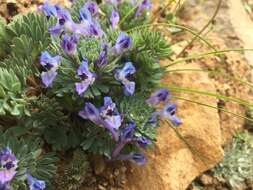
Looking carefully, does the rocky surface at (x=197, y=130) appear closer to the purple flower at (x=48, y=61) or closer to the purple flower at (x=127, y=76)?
the purple flower at (x=127, y=76)

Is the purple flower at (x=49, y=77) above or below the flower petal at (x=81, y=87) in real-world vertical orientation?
above

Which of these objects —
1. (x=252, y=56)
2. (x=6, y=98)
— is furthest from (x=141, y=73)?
(x=252, y=56)

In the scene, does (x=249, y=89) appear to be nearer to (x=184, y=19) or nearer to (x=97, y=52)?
(x=184, y=19)

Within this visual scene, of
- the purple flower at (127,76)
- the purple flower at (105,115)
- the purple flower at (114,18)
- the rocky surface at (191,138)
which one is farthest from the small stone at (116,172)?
the purple flower at (114,18)

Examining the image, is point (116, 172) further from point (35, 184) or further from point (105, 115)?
point (35, 184)

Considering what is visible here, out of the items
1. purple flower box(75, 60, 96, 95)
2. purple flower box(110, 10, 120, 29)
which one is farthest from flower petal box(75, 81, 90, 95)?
purple flower box(110, 10, 120, 29)

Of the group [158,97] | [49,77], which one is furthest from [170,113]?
[49,77]

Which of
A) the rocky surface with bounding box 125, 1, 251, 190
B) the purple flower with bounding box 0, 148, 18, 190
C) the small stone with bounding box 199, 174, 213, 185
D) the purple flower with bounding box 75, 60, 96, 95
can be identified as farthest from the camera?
the small stone with bounding box 199, 174, 213, 185

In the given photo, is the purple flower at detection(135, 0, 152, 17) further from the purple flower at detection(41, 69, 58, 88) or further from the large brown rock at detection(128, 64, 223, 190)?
the purple flower at detection(41, 69, 58, 88)
